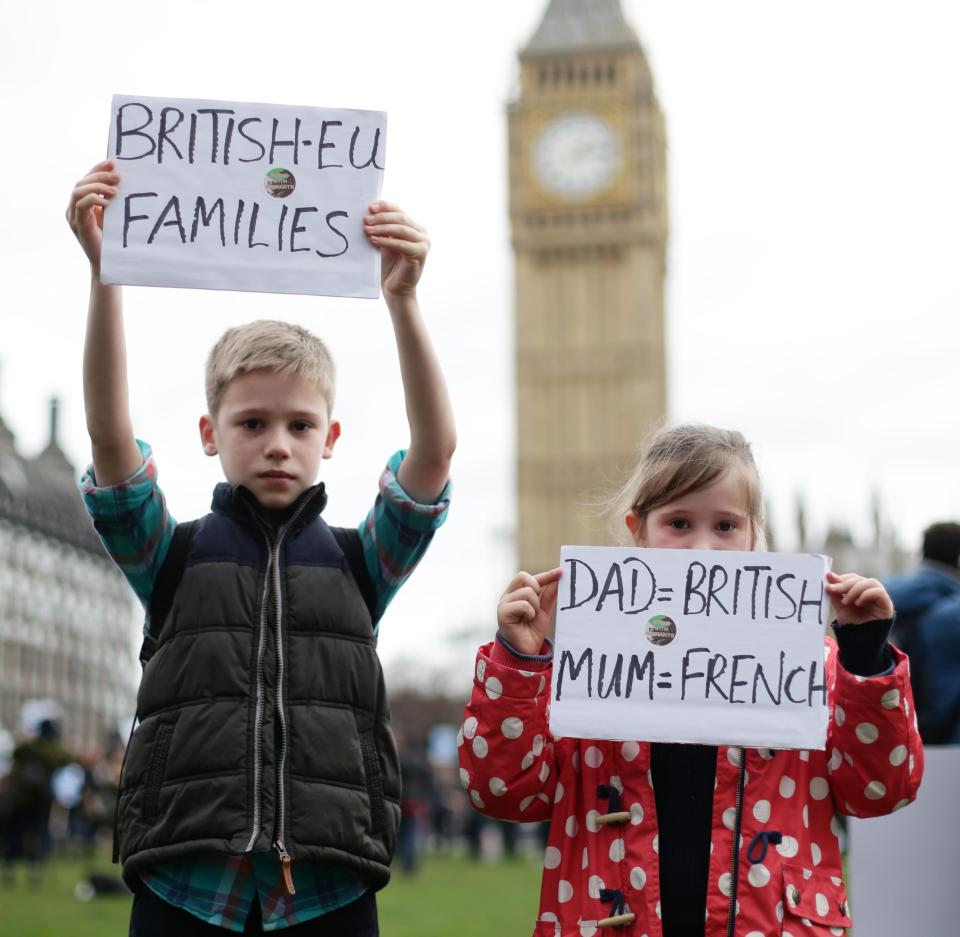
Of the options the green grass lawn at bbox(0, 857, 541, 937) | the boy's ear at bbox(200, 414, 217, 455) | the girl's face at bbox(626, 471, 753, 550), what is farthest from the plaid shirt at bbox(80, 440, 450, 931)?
the green grass lawn at bbox(0, 857, 541, 937)

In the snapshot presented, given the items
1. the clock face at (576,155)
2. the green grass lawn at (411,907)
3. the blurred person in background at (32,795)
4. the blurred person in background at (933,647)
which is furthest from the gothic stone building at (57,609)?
the blurred person in background at (933,647)

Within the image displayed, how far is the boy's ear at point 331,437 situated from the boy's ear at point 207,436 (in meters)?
0.18

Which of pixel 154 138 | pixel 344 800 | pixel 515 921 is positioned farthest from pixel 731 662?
pixel 515 921

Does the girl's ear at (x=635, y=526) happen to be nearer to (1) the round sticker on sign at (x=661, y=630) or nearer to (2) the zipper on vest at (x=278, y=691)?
(1) the round sticker on sign at (x=661, y=630)

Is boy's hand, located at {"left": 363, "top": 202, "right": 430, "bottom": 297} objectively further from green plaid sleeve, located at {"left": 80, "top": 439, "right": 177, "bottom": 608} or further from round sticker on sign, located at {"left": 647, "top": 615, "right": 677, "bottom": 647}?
round sticker on sign, located at {"left": 647, "top": 615, "right": 677, "bottom": 647}

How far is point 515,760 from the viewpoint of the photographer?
8.31 ft

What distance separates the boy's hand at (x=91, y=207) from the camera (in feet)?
8.85

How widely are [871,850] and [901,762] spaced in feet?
3.42

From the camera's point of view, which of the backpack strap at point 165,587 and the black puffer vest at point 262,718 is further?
the backpack strap at point 165,587

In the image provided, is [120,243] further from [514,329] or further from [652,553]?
[514,329]

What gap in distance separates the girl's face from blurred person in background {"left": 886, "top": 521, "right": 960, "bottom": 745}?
9.26ft

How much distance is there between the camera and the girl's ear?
8.96ft

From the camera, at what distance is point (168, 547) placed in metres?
2.73

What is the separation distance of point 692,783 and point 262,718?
2.12 ft
